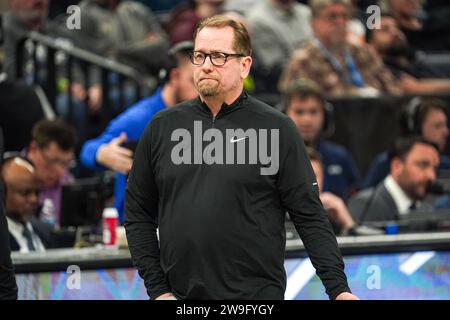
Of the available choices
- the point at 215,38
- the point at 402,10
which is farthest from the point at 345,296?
the point at 402,10

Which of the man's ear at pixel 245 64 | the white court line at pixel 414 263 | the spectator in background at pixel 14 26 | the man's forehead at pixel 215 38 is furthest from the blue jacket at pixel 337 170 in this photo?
the man's forehead at pixel 215 38

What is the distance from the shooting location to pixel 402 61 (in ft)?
33.2

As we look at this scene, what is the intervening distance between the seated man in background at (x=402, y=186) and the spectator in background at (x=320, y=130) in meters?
0.50

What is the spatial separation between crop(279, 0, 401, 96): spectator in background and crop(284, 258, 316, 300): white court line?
10.1 ft

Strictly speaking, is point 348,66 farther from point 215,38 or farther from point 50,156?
point 215,38

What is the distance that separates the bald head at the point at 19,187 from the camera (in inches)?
244

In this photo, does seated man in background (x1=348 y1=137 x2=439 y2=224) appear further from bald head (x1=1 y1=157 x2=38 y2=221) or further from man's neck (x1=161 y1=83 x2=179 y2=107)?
bald head (x1=1 y1=157 x2=38 y2=221)

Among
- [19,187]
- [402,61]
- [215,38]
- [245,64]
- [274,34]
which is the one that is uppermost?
[215,38]

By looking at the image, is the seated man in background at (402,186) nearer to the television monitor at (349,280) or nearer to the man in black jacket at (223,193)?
the television monitor at (349,280)

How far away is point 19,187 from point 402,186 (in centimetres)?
252

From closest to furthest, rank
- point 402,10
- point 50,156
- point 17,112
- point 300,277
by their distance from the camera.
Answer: point 300,277, point 50,156, point 17,112, point 402,10

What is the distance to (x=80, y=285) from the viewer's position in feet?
18.1
